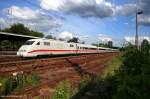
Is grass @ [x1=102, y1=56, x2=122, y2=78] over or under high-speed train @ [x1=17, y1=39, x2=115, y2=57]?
under

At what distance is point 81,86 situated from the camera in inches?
511

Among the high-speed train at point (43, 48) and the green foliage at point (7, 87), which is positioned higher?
the high-speed train at point (43, 48)

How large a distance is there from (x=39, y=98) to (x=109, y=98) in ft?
8.26

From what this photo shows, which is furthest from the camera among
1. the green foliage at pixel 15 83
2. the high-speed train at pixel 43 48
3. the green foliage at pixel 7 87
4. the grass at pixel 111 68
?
the high-speed train at pixel 43 48

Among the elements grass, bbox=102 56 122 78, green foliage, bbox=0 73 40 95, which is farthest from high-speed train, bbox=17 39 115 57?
green foliage, bbox=0 73 40 95

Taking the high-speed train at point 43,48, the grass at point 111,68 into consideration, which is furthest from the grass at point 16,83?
the high-speed train at point 43,48

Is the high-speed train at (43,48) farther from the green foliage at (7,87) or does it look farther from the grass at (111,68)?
the green foliage at (7,87)

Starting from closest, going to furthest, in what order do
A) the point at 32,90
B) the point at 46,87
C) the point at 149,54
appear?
the point at 32,90, the point at 46,87, the point at 149,54

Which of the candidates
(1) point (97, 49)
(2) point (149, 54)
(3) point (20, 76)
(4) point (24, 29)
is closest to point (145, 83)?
(3) point (20, 76)

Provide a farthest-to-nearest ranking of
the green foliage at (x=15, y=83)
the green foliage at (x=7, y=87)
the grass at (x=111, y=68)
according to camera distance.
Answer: the grass at (x=111, y=68), the green foliage at (x=15, y=83), the green foliage at (x=7, y=87)

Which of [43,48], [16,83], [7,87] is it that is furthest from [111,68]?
[7,87]

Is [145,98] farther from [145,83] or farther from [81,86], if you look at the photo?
[81,86]

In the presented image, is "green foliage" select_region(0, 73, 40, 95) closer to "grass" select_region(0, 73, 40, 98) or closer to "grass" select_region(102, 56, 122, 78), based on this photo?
"grass" select_region(0, 73, 40, 98)

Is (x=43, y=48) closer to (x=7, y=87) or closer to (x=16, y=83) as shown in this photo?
(x=16, y=83)
